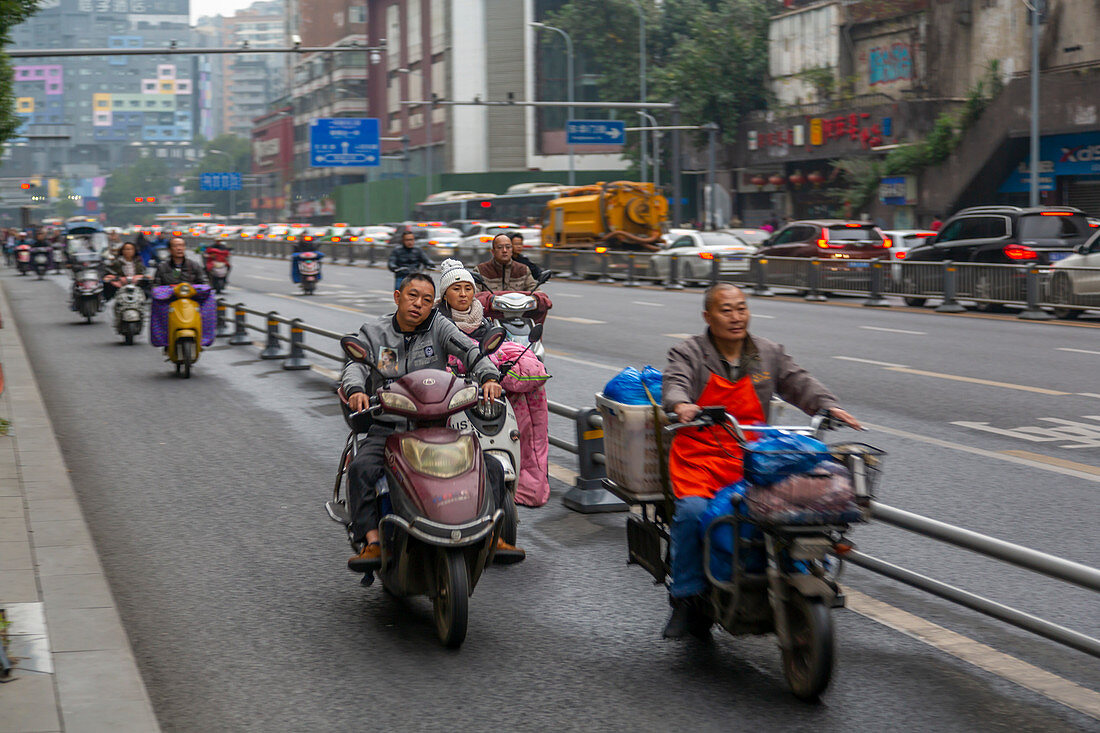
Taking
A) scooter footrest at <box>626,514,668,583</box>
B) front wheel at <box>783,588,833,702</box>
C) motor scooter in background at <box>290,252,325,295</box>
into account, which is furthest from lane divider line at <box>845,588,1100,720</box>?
motor scooter in background at <box>290,252,325,295</box>

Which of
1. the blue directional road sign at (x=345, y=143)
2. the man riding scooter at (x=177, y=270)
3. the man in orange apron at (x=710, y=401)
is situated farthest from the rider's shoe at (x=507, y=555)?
the blue directional road sign at (x=345, y=143)

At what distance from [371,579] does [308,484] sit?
3.25 metres

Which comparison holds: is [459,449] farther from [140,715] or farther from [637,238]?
[637,238]

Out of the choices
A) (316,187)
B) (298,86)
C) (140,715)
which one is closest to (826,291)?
(140,715)

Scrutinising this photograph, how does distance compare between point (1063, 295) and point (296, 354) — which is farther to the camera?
point (1063, 295)

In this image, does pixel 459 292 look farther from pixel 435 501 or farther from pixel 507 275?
pixel 507 275

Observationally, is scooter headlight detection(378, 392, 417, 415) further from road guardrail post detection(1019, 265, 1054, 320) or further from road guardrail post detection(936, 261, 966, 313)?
road guardrail post detection(936, 261, 966, 313)

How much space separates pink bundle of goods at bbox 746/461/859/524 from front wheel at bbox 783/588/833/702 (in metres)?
0.28

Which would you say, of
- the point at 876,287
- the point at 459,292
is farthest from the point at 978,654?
the point at 876,287

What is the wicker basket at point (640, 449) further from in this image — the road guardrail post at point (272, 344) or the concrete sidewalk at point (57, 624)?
the road guardrail post at point (272, 344)

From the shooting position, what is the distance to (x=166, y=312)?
57.4 ft

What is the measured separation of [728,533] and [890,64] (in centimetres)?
4752

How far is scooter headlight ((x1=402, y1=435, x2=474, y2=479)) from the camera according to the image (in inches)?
221

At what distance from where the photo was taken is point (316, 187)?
129 meters
